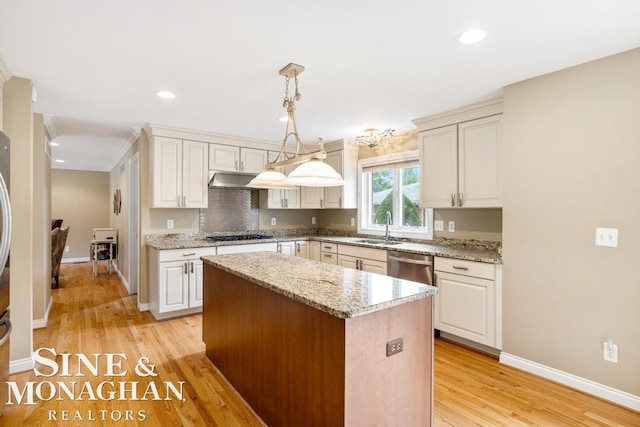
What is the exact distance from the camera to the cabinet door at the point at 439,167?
328 cm

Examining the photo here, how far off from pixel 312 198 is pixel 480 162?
101 inches

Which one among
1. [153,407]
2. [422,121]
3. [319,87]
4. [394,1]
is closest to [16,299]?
[153,407]

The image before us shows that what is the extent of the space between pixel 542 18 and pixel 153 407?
3268 mm

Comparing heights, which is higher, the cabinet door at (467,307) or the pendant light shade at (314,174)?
the pendant light shade at (314,174)

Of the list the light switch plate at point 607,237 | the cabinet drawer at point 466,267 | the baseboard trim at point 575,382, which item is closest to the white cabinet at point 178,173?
the cabinet drawer at point 466,267

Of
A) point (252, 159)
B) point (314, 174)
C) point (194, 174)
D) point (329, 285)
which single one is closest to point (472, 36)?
point (314, 174)

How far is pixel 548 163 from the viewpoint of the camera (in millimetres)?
2455

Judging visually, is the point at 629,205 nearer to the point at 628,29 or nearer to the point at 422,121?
the point at 628,29

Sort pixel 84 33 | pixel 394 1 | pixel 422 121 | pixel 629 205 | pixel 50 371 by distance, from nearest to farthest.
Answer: pixel 394 1, pixel 84 33, pixel 629 205, pixel 50 371, pixel 422 121

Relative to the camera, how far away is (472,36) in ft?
6.28

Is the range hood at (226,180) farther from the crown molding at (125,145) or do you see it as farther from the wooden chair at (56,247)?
the wooden chair at (56,247)

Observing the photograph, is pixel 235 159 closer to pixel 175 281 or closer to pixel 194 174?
pixel 194 174

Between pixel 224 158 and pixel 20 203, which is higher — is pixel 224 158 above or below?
above

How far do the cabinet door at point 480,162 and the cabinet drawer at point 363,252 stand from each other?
100 cm
